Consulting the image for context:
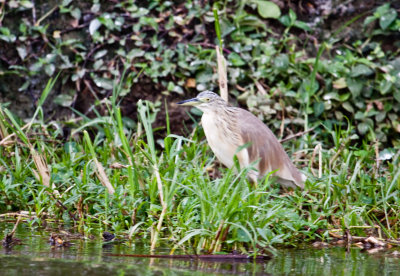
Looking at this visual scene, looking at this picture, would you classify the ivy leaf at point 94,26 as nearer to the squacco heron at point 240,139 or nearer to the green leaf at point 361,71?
the squacco heron at point 240,139

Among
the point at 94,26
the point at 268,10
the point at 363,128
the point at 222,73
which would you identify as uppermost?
the point at 268,10

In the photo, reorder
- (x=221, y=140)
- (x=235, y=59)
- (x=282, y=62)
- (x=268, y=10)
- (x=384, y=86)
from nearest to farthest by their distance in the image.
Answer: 1. (x=221, y=140)
2. (x=384, y=86)
3. (x=282, y=62)
4. (x=235, y=59)
5. (x=268, y=10)

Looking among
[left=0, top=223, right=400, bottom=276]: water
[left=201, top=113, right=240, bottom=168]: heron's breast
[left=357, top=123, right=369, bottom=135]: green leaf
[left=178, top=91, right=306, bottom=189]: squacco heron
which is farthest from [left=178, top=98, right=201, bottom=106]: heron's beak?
[left=357, top=123, right=369, bottom=135]: green leaf

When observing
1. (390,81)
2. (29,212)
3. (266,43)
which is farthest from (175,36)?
(29,212)

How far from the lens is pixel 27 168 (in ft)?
17.2

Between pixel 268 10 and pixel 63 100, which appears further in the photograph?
pixel 268 10

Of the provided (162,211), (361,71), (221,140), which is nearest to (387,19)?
(361,71)

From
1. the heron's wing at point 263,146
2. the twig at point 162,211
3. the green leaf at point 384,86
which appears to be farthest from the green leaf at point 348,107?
the twig at point 162,211

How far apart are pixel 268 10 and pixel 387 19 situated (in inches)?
54.3

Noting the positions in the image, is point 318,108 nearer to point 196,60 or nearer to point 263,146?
point 196,60

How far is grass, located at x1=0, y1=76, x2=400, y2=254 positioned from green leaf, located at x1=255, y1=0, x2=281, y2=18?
2.12 m

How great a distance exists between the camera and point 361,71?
22.5 feet

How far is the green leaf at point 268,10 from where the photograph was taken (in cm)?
732

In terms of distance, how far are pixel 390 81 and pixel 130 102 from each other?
2914mm
